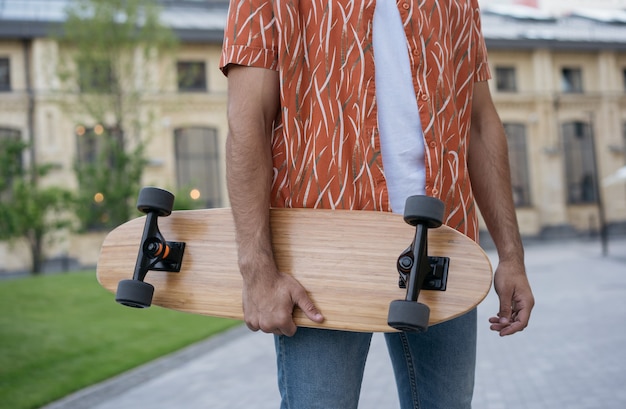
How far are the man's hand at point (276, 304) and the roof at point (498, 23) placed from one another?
87.2 feet

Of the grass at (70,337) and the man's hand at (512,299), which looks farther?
the grass at (70,337)

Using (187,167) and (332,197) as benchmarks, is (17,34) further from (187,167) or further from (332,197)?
(332,197)

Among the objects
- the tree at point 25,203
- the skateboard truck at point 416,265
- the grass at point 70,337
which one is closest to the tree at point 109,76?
the tree at point 25,203

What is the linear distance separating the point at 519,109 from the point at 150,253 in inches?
1271

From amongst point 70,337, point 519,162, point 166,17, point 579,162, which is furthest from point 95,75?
point 579,162

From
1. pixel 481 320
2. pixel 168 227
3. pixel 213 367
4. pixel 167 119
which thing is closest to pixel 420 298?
pixel 168 227

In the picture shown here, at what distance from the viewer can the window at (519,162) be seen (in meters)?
31.6

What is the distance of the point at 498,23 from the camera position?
3331 cm

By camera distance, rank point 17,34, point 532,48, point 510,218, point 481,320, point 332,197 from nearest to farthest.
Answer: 1. point 332,197
2. point 510,218
3. point 481,320
4. point 17,34
5. point 532,48

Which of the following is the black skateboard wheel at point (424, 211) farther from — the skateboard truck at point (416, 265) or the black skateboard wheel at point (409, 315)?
the black skateboard wheel at point (409, 315)

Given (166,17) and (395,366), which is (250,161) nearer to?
(395,366)

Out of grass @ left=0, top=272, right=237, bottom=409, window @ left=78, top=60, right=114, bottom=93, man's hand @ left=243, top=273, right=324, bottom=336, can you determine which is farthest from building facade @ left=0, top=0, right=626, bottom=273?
man's hand @ left=243, top=273, right=324, bottom=336

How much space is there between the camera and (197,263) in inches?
62.4

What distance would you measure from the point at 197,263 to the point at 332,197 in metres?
0.36
